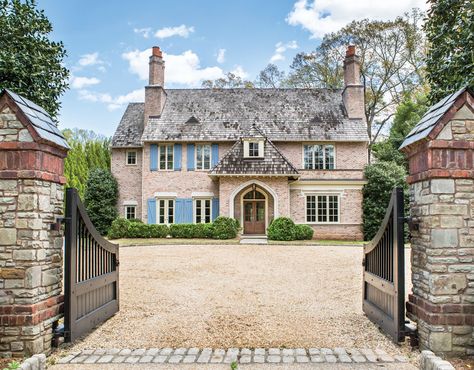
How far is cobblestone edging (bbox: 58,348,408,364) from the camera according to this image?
4566 millimetres

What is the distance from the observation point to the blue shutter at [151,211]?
23053 mm

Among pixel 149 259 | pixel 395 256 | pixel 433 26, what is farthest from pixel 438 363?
pixel 149 259

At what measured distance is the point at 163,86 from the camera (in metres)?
25.0

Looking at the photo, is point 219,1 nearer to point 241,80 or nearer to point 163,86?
point 163,86

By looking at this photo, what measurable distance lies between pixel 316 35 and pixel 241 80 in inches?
319

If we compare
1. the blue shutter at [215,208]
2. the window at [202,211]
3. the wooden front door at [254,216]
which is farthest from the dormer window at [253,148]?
the window at [202,211]

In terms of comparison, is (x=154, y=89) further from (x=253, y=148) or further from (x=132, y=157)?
(x=253, y=148)

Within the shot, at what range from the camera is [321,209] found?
2309 cm

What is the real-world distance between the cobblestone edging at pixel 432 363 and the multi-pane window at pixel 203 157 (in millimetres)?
19731

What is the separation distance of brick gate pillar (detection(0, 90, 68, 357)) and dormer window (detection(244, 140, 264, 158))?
17.3 m

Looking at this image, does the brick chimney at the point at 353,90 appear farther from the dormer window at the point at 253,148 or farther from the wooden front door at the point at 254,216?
the wooden front door at the point at 254,216

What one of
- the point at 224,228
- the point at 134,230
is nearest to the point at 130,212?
the point at 134,230

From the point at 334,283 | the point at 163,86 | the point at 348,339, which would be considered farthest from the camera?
the point at 163,86

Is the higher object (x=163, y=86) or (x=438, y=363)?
(x=163, y=86)
